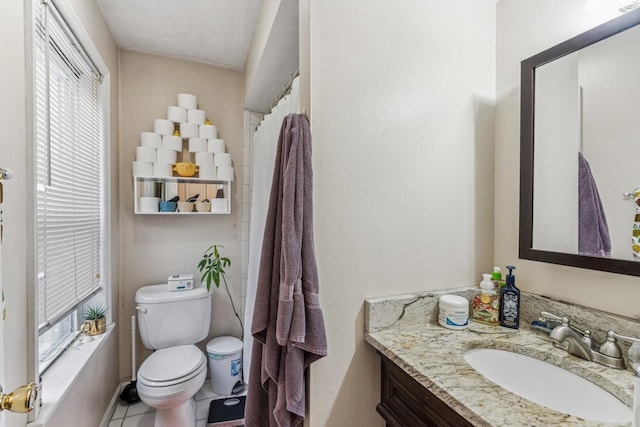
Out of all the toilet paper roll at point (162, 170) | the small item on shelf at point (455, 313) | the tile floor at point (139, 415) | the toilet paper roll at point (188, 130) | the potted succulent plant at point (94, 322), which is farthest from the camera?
the toilet paper roll at point (188, 130)

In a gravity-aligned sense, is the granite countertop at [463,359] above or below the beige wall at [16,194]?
below

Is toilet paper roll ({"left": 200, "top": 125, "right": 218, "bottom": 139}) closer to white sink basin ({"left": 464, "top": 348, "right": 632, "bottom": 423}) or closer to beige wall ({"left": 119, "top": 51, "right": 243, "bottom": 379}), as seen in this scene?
beige wall ({"left": 119, "top": 51, "right": 243, "bottom": 379})

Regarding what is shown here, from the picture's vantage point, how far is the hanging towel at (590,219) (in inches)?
35.6

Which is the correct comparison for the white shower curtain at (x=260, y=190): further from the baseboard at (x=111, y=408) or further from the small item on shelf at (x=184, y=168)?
the baseboard at (x=111, y=408)

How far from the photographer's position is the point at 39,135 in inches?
43.8

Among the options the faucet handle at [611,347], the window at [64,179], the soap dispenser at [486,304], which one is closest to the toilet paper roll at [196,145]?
the window at [64,179]

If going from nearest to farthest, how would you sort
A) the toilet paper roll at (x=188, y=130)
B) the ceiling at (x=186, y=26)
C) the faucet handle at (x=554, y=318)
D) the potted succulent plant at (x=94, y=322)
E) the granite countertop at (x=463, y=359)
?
1. the granite countertop at (x=463, y=359)
2. the faucet handle at (x=554, y=318)
3. the potted succulent plant at (x=94, y=322)
4. the ceiling at (x=186, y=26)
5. the toilet paper roll at (x=188, y=130)

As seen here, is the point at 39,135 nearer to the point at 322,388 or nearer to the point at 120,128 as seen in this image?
the point at 120,128

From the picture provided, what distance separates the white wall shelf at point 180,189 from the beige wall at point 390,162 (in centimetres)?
142

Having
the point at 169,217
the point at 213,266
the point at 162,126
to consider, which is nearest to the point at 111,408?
the point at 213,266

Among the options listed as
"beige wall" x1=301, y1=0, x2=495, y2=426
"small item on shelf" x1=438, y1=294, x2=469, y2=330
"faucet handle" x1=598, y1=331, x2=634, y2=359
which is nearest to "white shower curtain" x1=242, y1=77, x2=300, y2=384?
"beige wall" x1=301, y1=0, x2=495, y2=426

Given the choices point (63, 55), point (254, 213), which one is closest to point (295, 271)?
point (254, 213)

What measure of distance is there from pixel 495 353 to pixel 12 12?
70.8 inches

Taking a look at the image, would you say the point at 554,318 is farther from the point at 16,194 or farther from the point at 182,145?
the point at 182,145
